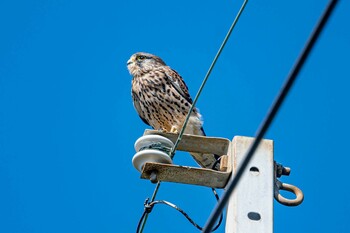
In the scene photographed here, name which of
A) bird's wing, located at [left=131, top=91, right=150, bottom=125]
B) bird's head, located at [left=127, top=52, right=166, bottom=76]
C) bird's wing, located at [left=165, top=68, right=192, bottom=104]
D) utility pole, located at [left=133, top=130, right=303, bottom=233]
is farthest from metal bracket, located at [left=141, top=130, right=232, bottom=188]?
bird's head, located at [left=127, top=52, right=166, bottom=76]

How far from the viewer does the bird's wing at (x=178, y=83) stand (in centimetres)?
748

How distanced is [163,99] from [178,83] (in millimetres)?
399

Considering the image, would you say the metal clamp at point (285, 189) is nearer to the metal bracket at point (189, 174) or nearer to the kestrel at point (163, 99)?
the metal bracket at point (189, 174)

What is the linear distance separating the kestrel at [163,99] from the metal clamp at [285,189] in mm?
3943

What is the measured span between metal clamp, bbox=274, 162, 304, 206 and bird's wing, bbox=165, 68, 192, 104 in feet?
14.4

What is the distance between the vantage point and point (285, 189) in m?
3.12

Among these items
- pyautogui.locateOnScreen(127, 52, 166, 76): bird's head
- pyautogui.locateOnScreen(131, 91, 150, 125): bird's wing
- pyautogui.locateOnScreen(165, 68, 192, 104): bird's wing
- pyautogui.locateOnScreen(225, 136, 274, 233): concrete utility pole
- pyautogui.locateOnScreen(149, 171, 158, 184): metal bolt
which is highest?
pyautogui.locateOnScreen(127, 52, 166, 76): bird's head

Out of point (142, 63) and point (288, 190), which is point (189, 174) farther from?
point (142, 63)

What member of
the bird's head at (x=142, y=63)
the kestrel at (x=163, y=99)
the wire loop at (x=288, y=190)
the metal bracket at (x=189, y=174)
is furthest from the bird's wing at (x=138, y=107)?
the wire loop at (x=288, y=190)

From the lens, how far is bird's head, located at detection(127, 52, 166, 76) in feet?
26.4

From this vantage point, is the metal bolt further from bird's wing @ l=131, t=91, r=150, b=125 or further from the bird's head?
the bird's head

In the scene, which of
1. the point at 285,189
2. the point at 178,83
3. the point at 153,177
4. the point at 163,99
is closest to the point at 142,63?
the point at 178,83

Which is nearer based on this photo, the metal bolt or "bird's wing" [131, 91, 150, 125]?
the metal bolt

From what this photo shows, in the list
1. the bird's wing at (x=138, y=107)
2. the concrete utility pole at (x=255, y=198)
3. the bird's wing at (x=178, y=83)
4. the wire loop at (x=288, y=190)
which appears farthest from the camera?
the bird's wing at (x=138, y=107)
